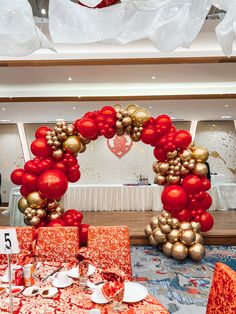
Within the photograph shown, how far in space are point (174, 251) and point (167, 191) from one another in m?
0.82

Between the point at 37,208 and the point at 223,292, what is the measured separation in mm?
3034

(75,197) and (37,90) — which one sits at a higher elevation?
(37,90)

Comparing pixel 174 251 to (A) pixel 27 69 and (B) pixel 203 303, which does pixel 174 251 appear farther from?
(A) pixel 27 69

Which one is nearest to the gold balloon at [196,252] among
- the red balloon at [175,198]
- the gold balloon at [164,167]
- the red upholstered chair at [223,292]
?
the red balloon at [175,198]

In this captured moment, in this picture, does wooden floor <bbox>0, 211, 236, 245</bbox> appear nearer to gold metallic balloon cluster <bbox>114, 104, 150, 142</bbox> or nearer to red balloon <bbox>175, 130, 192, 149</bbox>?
red balloon <bbox>175, 130, 192, 149</bbox>

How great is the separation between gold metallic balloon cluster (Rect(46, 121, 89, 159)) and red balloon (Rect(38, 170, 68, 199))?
35 cm

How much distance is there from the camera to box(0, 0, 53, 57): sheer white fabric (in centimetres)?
129

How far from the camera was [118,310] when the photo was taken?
1365 millimetres

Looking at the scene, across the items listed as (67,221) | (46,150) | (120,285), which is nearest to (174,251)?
(67,221)

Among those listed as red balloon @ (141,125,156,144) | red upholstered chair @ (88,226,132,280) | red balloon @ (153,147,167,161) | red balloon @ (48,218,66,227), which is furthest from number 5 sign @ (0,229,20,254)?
red balloon @ (153,147,167,161)

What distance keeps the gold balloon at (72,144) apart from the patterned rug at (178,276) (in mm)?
1785

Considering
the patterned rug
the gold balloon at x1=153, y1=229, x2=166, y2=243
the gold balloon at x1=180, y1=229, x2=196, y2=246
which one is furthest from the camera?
the gold balloon at x1=153, y1=229, x2=166, y2=243

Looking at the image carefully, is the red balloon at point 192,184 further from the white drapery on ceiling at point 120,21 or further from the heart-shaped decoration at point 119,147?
the heart-shaped decoration at point 119,147

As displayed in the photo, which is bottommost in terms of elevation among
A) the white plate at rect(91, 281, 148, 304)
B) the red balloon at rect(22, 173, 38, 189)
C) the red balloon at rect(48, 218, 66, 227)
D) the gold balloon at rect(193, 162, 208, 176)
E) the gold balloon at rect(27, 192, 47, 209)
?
the red balloon at rect(48, 218, 66, 227)
